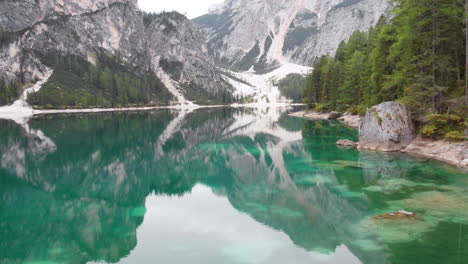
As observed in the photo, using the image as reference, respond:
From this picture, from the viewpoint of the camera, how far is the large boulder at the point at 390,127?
3553 cm

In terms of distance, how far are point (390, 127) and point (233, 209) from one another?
22.4 m

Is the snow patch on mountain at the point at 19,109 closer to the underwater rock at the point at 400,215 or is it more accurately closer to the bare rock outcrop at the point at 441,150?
the bare rock outcrop at the point at 441,150

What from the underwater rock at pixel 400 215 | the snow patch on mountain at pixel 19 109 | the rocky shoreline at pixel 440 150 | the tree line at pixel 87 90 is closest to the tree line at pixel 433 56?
the rocky shoreline at pixel 440 150

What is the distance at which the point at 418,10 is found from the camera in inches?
1310

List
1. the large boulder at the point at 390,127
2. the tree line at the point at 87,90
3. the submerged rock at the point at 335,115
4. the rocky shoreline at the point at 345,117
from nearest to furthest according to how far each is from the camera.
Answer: the large boulder at the point at 390,127 → the rocky shoreline at the point at 345,117 → the submerged rock at the point at 335,115 → the tree line at the point at 87,90

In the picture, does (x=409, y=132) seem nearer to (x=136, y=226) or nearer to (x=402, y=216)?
(x=402, y=216)

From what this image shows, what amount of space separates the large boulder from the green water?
248cm

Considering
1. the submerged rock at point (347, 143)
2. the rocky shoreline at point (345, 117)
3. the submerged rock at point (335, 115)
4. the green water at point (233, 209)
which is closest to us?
the green water at point (233, 209)

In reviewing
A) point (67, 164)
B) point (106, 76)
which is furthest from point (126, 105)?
point (67, 164)

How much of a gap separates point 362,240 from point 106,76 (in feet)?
643

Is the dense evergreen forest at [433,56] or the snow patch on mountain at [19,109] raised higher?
the dense evergreen forest at [433,56]

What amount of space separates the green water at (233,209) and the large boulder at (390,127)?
248 centimetres

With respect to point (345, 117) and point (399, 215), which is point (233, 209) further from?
point (345, 117)

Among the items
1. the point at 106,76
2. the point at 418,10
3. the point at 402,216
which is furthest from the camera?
the point at 106,76
